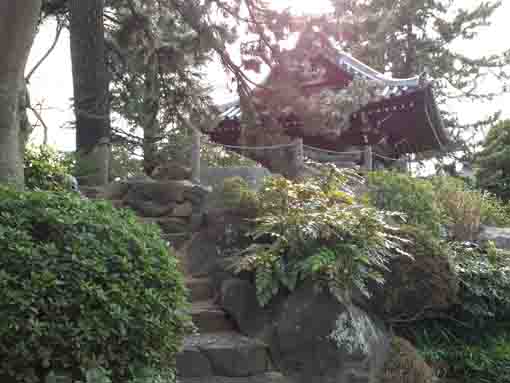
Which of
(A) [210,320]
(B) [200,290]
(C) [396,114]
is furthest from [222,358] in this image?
(C) [396,114]

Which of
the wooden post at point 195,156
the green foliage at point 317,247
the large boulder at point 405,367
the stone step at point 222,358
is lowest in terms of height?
the large boulder at point 405,367

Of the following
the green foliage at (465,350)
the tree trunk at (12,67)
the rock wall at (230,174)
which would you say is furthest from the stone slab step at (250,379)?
the rock wall at (230,174)

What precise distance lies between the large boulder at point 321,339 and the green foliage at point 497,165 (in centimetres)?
1068

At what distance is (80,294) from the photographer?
2947 millimetres

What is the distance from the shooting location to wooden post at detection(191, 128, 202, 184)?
8.38 metres

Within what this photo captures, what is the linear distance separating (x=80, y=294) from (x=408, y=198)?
608cm

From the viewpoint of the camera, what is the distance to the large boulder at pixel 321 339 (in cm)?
457

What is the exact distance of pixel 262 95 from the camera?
6887 mm

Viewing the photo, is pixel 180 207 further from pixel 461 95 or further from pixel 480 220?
pixel 461 95

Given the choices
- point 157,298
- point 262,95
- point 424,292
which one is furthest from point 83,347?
point 262,95

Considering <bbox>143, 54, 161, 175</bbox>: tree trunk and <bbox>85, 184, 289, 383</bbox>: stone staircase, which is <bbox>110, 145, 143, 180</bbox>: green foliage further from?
<bbox>85, 184, 289, 383</bbox>: stone staircase

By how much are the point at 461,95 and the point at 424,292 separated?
16.8m

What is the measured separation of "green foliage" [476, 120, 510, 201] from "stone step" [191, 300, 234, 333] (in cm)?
1102

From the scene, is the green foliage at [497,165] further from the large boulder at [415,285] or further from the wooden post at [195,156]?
the large boulder at [415,285]
